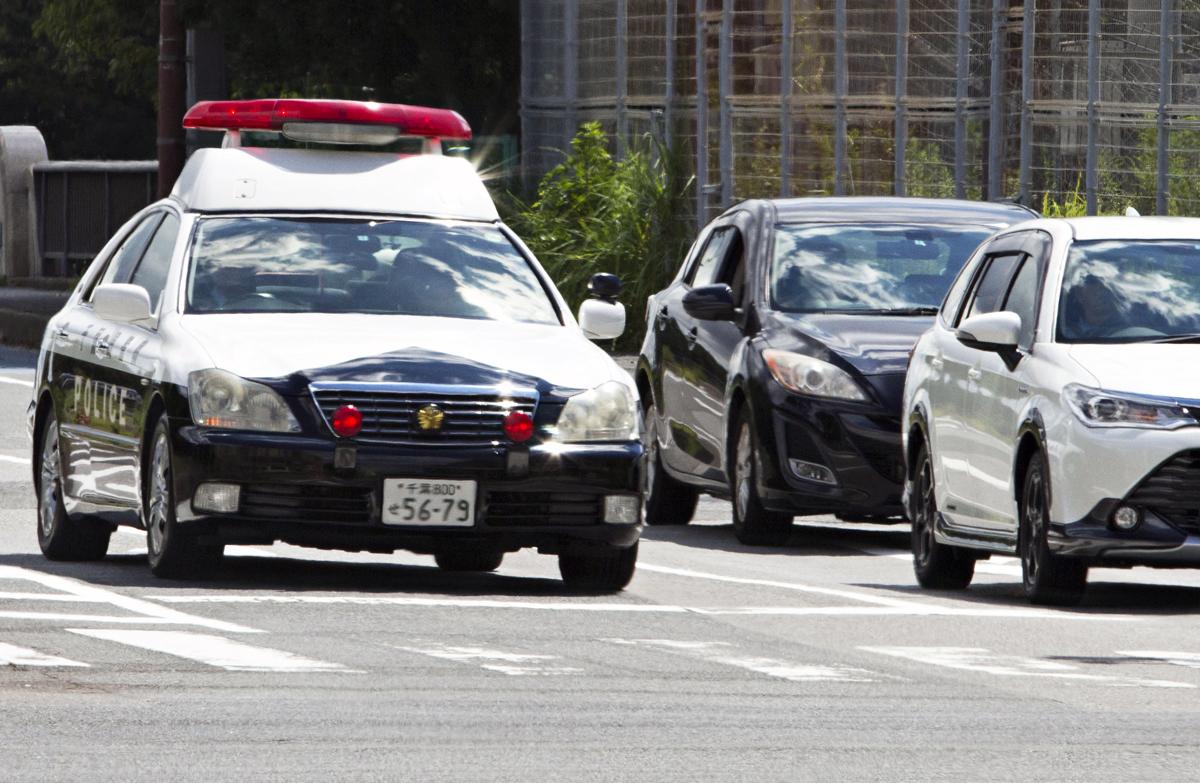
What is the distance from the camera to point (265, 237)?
481 inches

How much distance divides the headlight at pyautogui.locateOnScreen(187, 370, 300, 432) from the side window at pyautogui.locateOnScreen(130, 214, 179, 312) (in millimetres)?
1111

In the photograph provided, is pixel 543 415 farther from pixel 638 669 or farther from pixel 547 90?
pixel 547 90

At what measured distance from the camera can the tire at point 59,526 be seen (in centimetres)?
1272

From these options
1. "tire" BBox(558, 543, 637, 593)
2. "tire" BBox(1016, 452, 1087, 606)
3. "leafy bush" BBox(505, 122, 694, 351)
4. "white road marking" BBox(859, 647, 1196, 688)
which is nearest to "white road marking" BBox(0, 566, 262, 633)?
"tire" BBox(558, 543, 637, 593)

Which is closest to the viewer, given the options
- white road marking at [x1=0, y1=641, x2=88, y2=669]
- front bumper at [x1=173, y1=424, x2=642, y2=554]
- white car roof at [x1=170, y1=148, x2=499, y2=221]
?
white road marking at [x1=0, y1=641, x2=88, y2=669]

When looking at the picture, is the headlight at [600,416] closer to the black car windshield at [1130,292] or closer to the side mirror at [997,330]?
the side mirror at [997,330]

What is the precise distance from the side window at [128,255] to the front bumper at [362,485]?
1965 mm

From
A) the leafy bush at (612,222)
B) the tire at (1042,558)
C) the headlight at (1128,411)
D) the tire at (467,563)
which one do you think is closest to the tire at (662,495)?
the tire at (467,563)

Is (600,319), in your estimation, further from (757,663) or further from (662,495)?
(662,495)

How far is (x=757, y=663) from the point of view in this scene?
9.31m

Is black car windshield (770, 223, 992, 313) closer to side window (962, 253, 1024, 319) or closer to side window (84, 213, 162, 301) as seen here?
side window (962, 253, 1024, 319)

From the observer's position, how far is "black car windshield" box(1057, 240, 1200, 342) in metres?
11.7

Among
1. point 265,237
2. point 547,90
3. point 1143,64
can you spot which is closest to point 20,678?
point 265,237

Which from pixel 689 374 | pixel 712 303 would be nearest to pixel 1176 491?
pixel 712 303
